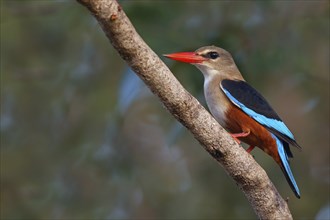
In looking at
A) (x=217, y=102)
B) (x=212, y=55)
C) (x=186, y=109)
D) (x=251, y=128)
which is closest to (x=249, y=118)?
(x=251, y=128)

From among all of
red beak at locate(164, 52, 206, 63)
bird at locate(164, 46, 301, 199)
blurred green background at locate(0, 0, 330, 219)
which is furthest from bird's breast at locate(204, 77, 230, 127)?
blurred green background at locate(0, 0, 330, 219)

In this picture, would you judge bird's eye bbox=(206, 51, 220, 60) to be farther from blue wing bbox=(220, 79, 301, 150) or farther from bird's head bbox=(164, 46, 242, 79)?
blue wing bbox=(220, 79, 301, 150)

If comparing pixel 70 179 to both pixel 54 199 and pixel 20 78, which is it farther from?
pixel 20 78

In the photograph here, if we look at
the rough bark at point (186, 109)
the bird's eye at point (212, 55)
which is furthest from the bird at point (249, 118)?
the rough bark at point (186, 109)

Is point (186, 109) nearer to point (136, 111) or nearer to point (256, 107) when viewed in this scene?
point (256, 107)

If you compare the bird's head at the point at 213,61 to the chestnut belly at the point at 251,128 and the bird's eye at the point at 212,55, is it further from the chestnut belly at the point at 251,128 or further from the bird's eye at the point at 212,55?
the chestnut belly at the point at 251,128

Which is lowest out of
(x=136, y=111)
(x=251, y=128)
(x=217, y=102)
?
(x=136, y=111)

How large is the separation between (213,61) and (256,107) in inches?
25.9

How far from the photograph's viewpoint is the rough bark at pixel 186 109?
10.4 feet

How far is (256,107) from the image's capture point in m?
4.87

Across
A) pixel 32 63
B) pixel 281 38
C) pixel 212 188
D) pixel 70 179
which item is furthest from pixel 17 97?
pixel 281 38

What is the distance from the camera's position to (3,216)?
691cm

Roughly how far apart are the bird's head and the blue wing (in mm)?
371

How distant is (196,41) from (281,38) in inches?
31.0
